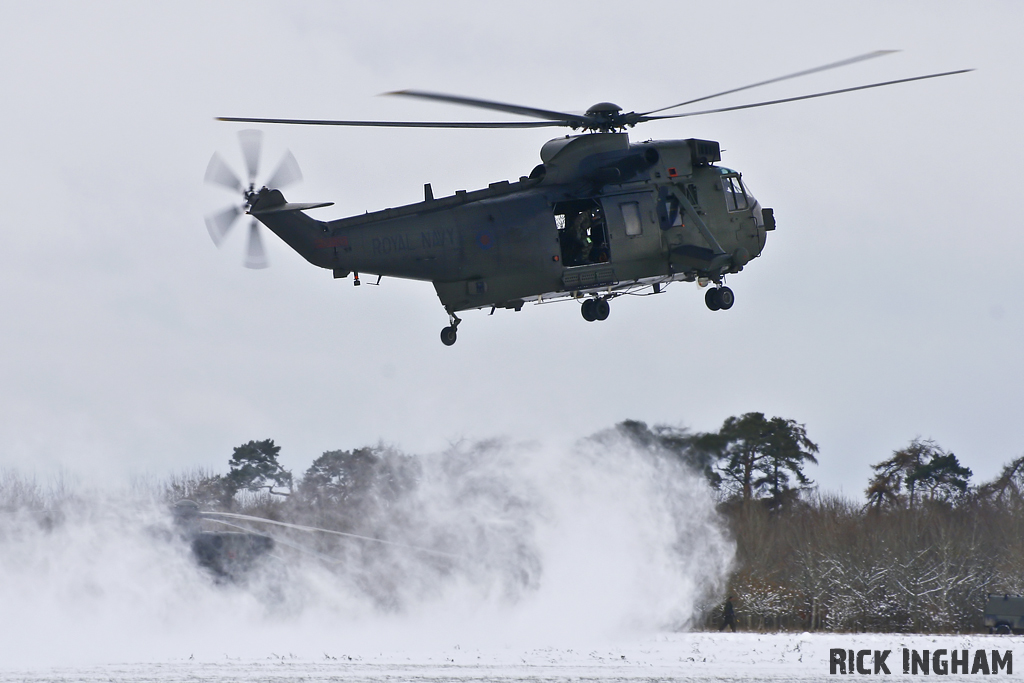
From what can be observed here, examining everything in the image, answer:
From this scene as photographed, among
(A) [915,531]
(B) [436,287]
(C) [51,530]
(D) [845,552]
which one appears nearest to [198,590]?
(C) [51,530]

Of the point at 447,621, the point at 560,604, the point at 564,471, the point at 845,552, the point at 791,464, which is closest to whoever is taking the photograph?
the point at 447,621

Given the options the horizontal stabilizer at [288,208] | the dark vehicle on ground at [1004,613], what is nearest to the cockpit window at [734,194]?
the horizontal stabilizer at [288,208]

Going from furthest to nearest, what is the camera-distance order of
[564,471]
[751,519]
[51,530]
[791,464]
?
[791,464] → [751,519] → [564,471] → [51,530]

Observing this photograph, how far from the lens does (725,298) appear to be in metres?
28.5

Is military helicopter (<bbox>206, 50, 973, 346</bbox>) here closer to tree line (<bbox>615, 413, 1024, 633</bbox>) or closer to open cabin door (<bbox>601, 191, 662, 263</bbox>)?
open cabin door (<bbox>601, 191, 662, 263</bbox>)

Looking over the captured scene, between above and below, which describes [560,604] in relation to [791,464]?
below

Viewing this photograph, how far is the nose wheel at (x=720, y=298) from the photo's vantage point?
28.5 m

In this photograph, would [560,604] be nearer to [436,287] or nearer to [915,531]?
[436,287]

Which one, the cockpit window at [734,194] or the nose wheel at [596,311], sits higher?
the cockpit window at [734,194]

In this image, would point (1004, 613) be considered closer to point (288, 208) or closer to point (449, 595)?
point (449, 595)

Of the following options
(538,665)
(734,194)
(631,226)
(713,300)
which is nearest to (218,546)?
(538,665)

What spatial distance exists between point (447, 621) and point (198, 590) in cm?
551

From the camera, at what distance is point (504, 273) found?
26.1 meters

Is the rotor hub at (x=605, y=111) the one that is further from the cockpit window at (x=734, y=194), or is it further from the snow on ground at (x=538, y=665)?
the snow on ground at (x=538, y=665)
